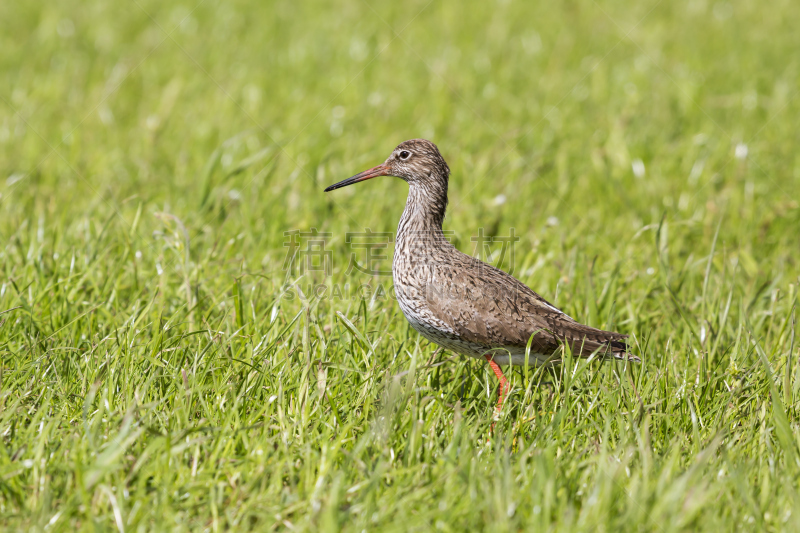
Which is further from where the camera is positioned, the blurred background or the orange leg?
the blurred background

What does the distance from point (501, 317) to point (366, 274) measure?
166cm

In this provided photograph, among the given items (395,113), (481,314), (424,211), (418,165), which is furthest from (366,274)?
(395,113)

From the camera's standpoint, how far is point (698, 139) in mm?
8336

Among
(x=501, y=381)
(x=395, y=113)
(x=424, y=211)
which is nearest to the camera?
(x=501, y=381)

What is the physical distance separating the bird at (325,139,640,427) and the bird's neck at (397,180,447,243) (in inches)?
2.6

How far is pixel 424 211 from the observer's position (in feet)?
16.8

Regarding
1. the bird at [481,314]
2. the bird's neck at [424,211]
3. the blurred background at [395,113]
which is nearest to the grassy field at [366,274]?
the blurred background at [395,113]

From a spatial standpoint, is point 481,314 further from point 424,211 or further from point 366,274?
point 366,274

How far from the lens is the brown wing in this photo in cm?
446

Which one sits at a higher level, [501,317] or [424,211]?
[424,211]

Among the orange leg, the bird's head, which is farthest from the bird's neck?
the orange leg

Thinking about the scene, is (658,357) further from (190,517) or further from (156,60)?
(156,60)

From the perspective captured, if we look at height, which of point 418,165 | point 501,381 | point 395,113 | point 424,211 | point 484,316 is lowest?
point 501,381

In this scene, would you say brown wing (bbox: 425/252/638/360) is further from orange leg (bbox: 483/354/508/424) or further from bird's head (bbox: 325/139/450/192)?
bird's head (bbox: 325/139/450/192)
